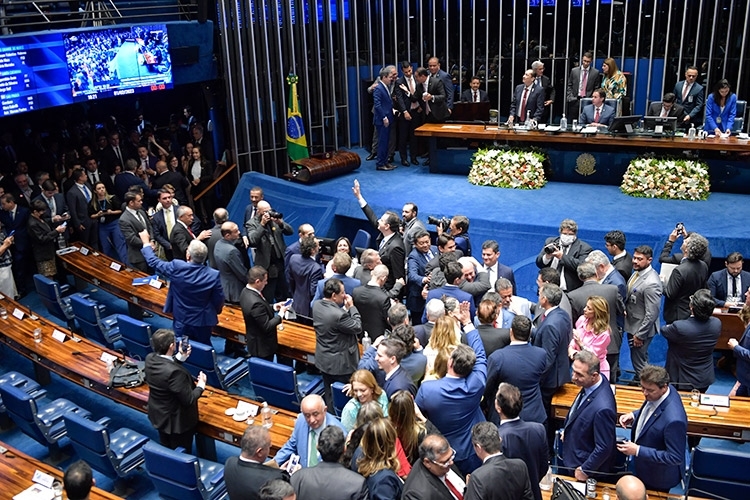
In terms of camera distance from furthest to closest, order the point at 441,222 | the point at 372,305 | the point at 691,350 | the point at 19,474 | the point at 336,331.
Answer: the point at 441,222 → the point at 372,305 → the point at 691,350 → the point at 336,331 → the point at 19,474

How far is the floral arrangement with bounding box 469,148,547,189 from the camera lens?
38.8 ft

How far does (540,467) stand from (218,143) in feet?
33.9

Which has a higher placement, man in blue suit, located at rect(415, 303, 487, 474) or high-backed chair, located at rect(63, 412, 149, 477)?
man in blue suit, located at rect(415, 303, 487, 474)

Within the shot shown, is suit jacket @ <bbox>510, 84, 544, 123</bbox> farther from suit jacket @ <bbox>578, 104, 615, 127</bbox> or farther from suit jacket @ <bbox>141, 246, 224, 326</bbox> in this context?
suit jacket @ <bbox>141, 246, 224, 326</bbox>

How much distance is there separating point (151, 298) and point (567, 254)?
15.5 ft

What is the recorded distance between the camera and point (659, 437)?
4875mm

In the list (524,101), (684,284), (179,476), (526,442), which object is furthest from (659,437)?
(524,101)

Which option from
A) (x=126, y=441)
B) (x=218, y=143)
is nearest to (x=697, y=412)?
(x=126, y=441)

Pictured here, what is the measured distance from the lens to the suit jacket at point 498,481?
418 cm

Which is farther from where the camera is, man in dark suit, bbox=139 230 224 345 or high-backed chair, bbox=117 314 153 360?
high-backed chair, bbox=117 314 153 360

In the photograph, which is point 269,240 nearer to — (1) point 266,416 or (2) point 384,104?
(1) point 266,416

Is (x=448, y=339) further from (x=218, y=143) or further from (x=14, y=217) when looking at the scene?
(x=218, y=143)

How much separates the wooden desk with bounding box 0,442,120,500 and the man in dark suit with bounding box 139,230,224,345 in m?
2.08

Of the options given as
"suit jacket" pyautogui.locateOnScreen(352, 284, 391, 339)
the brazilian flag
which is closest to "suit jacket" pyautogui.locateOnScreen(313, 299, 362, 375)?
"suit jacket" pyautogui.locateOnScreen(352, 284, 391, 339)
